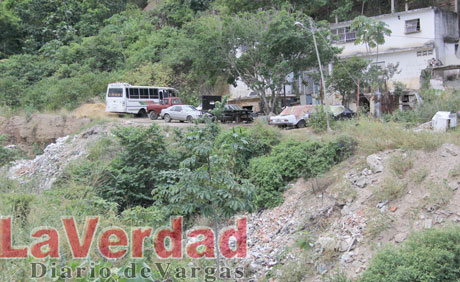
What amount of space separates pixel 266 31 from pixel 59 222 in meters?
18.3

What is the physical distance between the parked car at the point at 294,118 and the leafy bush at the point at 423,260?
12.8 meters

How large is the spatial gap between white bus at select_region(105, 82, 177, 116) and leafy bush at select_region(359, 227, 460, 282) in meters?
22.7

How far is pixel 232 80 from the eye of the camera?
26406 mm

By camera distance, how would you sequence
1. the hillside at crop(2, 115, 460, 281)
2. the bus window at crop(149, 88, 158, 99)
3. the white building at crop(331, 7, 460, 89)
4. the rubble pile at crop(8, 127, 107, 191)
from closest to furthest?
1. the hillside at crop(2, 115, 460, 281)
2. the rubble pile at crop(8, 127, 107, 191)
3. the white building at crop(331, 7, 460, 89)
4. the bus window at crop(149, 88, 158, 99)

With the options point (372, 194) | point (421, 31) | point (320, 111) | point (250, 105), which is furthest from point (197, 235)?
point (421, 31)

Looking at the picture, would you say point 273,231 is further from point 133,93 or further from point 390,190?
point 133,93

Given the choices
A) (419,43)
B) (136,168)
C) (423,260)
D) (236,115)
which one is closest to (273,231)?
(423,260)

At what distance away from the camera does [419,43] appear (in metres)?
28.3

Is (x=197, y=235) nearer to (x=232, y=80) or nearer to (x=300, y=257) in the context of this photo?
(x=300, y=257)

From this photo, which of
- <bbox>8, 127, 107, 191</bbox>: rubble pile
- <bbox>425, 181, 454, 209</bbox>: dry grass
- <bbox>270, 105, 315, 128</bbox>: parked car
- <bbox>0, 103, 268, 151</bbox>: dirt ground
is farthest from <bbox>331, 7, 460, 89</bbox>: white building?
<bbox>425, 181, 454, 209</bbox>: dry grass

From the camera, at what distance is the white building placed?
27875mm

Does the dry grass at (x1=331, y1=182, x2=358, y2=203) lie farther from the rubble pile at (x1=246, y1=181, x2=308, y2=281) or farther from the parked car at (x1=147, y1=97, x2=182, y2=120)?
the parked car at (x1=147, y1=97, x2=182, y2=120)

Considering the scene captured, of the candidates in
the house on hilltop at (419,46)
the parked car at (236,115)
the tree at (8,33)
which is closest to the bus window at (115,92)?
the parked car at (236,115)

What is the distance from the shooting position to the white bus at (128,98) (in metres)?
28.1
